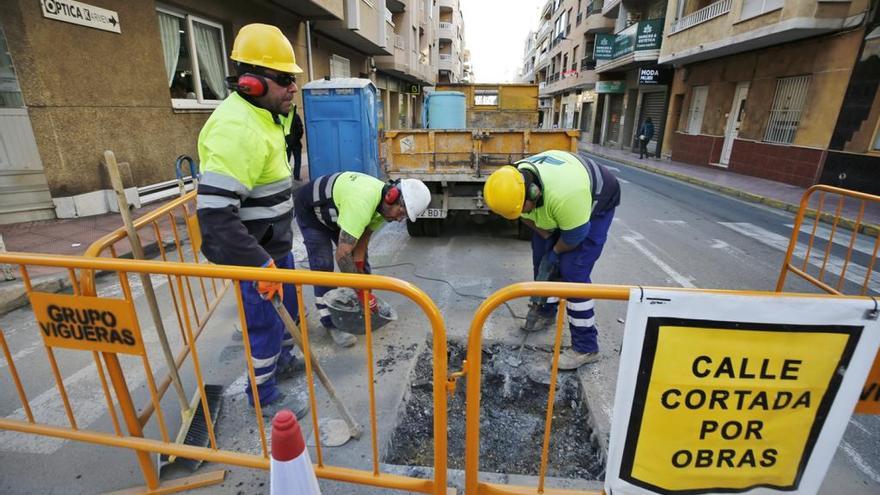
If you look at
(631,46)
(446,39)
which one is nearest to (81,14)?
(631,46)

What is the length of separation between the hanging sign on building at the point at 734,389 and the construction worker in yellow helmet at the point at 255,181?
1.69 m

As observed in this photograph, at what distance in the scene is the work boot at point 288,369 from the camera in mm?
2932

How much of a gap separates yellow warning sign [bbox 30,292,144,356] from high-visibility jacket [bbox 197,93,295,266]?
1.75 feet

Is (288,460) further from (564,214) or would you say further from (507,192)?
(564,214)

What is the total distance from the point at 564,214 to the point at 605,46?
72.2ft

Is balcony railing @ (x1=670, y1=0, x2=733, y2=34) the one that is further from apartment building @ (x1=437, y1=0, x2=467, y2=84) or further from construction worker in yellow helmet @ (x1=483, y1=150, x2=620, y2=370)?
apartment building @ (x1=437, y1=0, x2=467, y2=84)

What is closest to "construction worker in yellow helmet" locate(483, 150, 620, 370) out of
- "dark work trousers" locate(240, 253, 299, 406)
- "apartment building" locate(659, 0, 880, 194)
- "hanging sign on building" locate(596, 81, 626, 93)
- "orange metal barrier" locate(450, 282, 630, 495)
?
"orange metal barrier" locate(450, 282, 630, 495)

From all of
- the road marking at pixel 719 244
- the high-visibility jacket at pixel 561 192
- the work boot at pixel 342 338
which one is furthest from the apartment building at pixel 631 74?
the work boot at pixel 342 338

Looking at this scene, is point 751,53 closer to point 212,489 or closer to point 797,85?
point 797,85

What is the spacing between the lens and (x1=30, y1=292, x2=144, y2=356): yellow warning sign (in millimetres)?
1650

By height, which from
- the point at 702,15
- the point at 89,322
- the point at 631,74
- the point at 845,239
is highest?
the point at 702,15

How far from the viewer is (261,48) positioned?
2.19m

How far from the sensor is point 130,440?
73.8 inches

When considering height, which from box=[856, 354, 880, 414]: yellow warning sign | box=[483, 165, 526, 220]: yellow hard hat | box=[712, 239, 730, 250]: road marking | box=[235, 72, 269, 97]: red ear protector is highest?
box=[235, 72, 269, 97]: red ear protector
